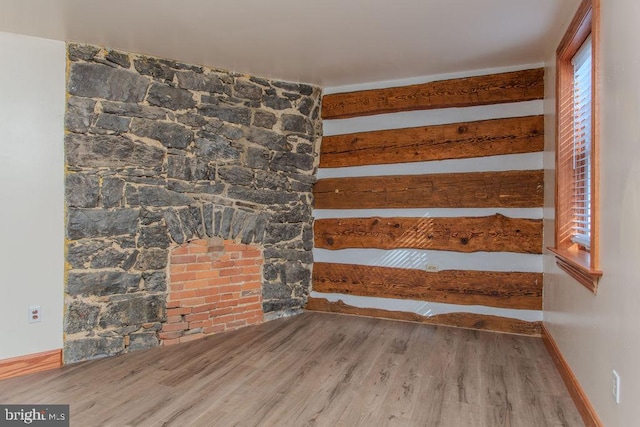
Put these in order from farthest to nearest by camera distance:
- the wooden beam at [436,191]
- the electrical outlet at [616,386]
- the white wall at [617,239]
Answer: the wooden beam at [436,191] → the electrical outlet at [616,386] → the white wall at [617,239]

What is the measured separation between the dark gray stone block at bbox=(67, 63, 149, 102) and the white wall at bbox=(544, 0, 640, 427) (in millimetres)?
3124

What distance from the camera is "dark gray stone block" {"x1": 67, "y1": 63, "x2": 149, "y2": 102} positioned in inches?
118

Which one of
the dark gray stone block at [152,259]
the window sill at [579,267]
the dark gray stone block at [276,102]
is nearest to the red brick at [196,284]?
the dark gray stone block at [152,259]

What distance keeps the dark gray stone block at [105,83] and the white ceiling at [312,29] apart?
195 mm

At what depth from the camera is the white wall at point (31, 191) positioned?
9.05 ft

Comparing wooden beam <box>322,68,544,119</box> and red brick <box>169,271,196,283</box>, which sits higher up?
wooden beam <box>322,68,544,119</box>

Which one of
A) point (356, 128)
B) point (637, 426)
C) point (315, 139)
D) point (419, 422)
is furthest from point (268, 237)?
point (637, 426)

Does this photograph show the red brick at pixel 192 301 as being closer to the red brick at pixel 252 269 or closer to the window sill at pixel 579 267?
the red brick at pixel 252 269

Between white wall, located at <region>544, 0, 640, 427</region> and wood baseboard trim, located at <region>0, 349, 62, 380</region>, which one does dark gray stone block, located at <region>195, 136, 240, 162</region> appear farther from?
white wall, located at <region>544, 0, 640, 427</region>

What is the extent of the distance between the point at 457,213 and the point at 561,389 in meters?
1.70

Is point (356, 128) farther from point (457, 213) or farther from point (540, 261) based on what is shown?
point (540, 261)

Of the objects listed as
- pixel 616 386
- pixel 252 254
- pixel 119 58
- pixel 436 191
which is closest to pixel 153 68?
pixel 119 58
